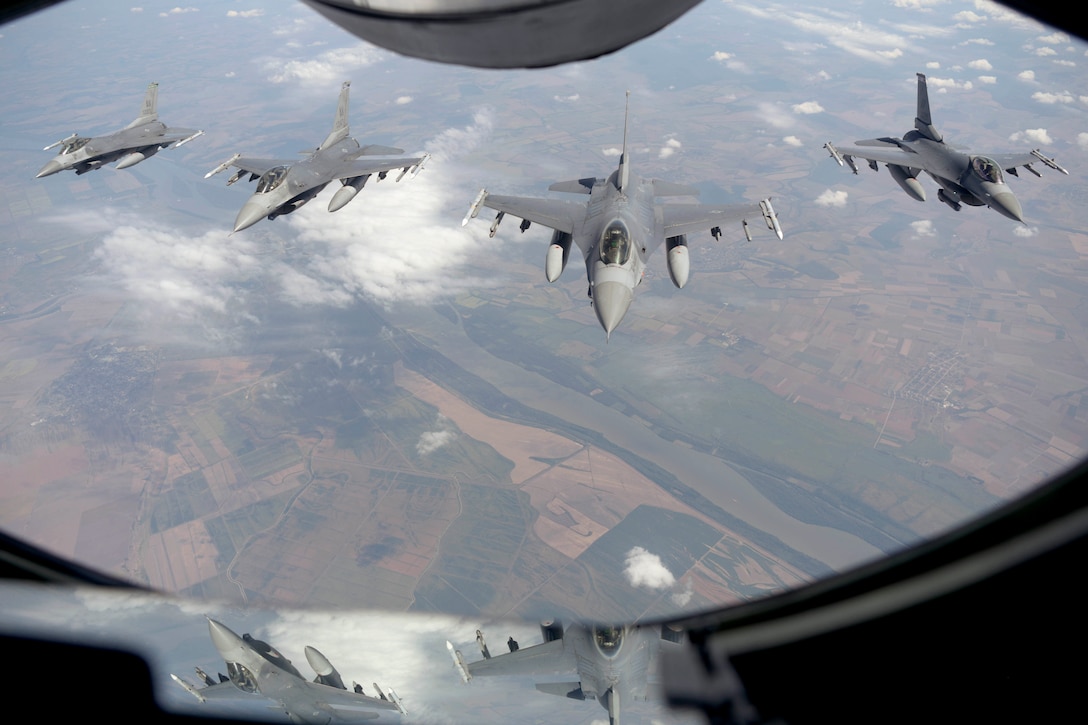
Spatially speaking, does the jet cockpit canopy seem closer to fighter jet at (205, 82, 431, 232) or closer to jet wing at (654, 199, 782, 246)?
jet wing at (654, 199, 782, 246)

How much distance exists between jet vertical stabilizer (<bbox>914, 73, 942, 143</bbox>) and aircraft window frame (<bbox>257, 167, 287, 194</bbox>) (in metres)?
14.6

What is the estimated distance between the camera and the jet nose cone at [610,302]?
920 centimetres

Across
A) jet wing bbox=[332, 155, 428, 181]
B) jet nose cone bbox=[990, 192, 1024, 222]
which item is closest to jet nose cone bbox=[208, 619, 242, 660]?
jet wing bbox=[332, 155, 428, 181]

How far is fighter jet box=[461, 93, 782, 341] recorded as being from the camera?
9.46 metres

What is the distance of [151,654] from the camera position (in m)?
1.49

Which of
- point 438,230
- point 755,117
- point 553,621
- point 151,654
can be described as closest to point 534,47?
point 151,654

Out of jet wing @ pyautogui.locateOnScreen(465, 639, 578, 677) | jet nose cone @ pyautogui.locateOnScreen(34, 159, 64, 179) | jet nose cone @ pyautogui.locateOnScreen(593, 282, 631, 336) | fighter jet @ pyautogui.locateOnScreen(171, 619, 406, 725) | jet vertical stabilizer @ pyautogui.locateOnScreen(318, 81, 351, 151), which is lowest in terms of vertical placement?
fighter jet @ pyautogui.locateOnScreen(171, 619, 406, 725)

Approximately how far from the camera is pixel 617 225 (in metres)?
9.59

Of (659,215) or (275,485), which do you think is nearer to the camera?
(659,215)

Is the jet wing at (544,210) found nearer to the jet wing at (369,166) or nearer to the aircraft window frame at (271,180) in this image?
the jet wing at (369,166)

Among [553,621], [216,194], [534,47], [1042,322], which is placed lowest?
[1042,322]

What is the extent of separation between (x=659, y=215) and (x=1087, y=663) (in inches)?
451

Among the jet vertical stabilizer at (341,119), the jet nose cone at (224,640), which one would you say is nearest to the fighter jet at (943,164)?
the jet vertical stabilizer at (341,119)

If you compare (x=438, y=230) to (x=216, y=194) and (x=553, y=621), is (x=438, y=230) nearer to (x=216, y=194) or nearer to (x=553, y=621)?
(x=216, y=194)
